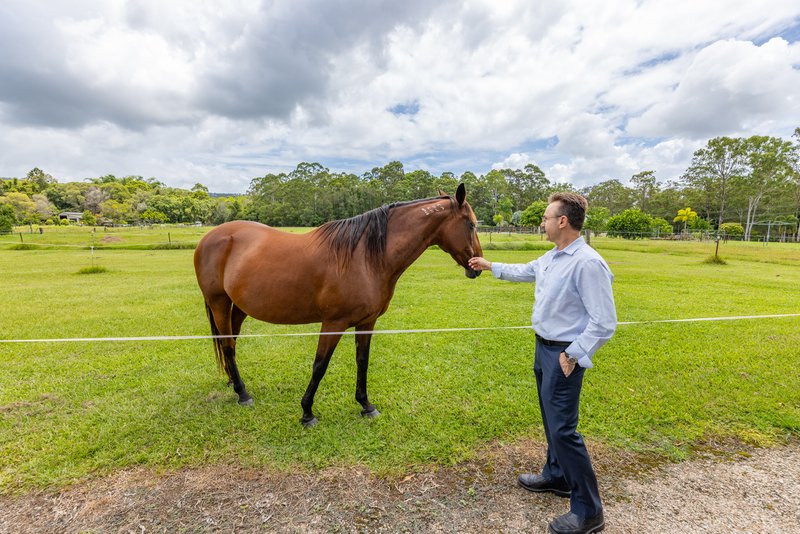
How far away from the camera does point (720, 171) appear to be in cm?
4322

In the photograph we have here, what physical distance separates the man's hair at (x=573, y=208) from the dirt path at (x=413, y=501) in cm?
→ 177

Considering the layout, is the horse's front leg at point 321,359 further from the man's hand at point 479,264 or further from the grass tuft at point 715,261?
the grass tuft at point 715,261

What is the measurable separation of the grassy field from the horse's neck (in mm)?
1492

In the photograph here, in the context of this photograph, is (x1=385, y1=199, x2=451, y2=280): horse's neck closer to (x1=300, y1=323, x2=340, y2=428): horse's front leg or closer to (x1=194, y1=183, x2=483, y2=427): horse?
(x1=194, y1=183, x2=483, y2=427): horse

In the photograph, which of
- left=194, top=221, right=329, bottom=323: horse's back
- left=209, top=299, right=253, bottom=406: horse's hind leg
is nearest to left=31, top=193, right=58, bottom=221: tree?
left=209, top=299, right=253, bottom=406: horse's hind leg

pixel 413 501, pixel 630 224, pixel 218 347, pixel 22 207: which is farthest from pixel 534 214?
pixel 22 207

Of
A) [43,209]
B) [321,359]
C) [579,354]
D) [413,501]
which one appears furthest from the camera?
[43,209]

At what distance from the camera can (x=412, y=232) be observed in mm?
2781

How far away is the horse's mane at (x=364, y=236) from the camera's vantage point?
9.14 feet

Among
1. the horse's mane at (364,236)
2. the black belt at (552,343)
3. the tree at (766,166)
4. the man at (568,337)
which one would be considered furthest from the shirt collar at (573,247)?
the tree at (766,166)

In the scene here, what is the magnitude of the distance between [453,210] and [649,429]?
2578 millimetres

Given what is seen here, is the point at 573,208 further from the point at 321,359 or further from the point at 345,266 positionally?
the point at 321,359

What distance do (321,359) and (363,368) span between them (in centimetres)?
43

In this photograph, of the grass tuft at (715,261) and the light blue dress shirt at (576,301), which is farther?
the grass tuft at (715,261)
